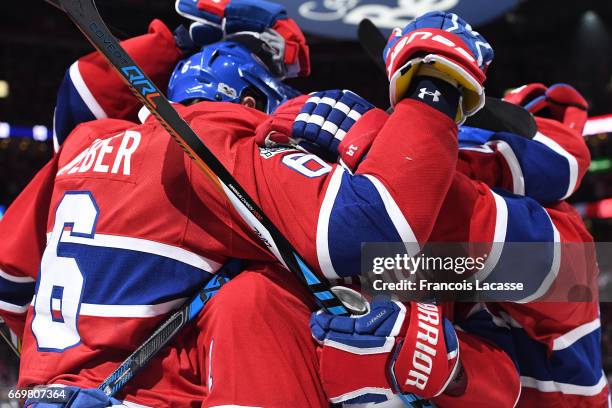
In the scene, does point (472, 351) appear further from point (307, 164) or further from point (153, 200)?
point (153, 200)

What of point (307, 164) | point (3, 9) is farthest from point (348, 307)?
point (3, 9)

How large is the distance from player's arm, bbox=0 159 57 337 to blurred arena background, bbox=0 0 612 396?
559 cm

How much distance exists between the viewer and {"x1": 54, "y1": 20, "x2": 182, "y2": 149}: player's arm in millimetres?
1509

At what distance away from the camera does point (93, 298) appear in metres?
1.17

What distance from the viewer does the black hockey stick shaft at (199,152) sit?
Answer: 3.56ft

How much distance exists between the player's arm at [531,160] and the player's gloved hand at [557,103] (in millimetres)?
111

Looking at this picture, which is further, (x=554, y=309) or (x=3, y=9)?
(x=3, y=9)

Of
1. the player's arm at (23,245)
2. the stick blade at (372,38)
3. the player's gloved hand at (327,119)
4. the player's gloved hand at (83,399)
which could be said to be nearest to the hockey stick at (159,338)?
the player's gloved hand at (83,399)

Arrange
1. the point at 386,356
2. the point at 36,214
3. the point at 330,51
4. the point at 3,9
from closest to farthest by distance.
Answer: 1. the point at 386,356
2. the point at 36,214
3. the point at 330,51
4. the point at 3,9

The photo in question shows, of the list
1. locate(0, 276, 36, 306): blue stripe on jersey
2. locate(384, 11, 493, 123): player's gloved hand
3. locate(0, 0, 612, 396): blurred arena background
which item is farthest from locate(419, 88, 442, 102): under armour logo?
locate(0, 0, 612, 396): blurred arena background

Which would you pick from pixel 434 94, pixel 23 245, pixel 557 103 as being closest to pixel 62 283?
pixel 23 245

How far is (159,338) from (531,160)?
2.32 ft

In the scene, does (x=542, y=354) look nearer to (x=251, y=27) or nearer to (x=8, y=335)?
(x=251, y=27)

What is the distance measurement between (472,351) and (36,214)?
0.83 metres
